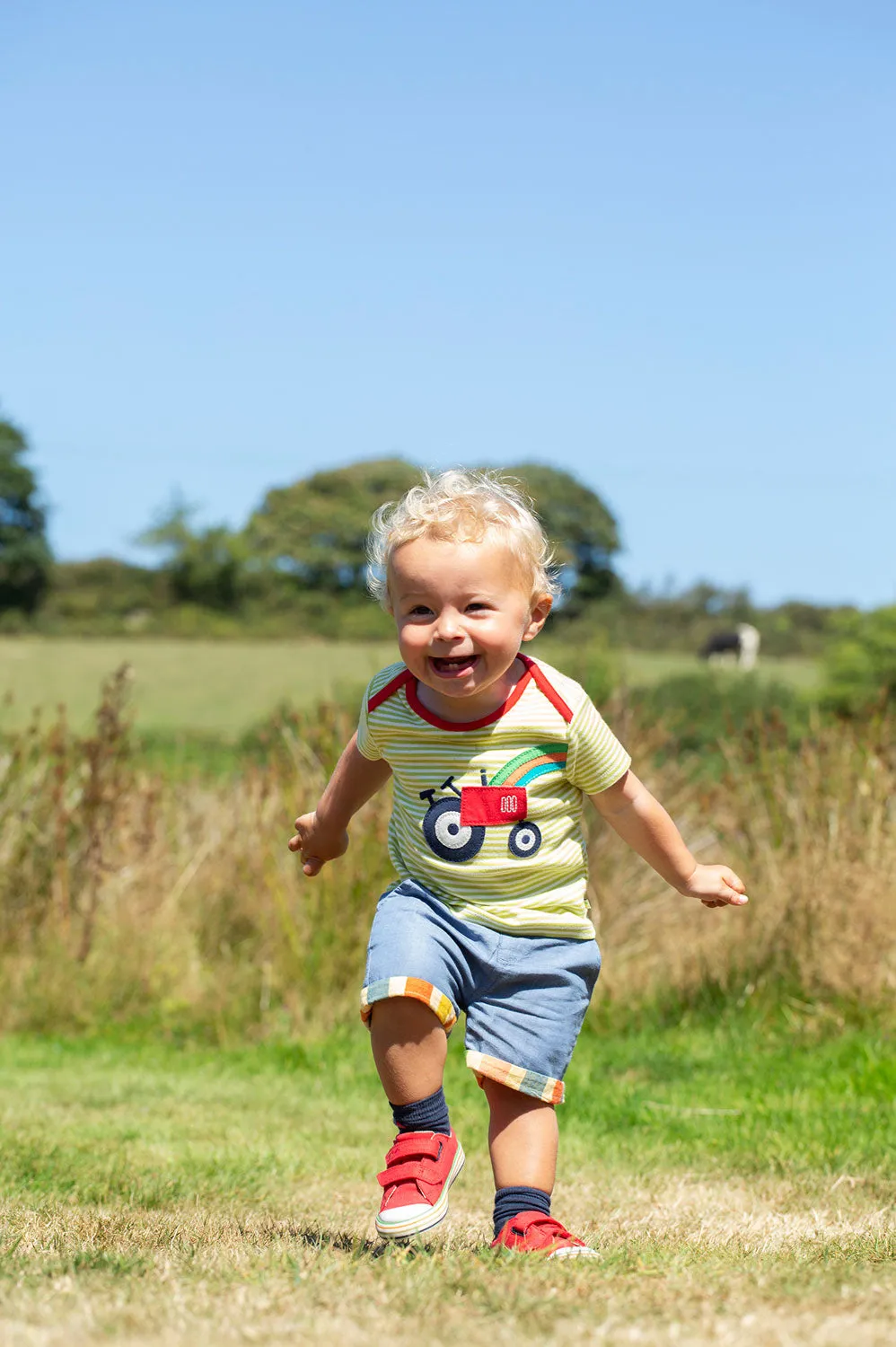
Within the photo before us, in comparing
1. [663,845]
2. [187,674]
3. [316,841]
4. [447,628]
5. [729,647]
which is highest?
[729,647]

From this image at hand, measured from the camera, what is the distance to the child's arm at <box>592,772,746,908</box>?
3354 millimetres

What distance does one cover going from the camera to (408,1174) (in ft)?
10.1

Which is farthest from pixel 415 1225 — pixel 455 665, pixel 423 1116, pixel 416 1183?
pixel 455 665

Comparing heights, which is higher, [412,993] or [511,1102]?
[412,993]

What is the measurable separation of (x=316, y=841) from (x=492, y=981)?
65cm

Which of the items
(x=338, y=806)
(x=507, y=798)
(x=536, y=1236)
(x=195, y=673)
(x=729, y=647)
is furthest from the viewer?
(x=729, y=647)

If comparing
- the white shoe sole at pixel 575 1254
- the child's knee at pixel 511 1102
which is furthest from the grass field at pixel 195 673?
the white shoe sole at pixel 575 1254

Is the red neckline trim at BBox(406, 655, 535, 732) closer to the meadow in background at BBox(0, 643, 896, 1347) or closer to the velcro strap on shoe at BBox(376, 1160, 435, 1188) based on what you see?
the velcro strap on shoe at BBox(376, 1160, 435, 1188)

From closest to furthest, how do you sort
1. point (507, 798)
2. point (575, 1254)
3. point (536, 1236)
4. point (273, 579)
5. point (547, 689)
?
point (575, 1254)
point (536, 1236)
point (507, 798)
point (547, 689)
point (273, 579)

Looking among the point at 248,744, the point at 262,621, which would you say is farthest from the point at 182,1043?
the point at 262,621

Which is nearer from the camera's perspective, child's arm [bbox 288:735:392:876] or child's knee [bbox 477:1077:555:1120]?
child's knee [bbox 477:1077:555:1120]

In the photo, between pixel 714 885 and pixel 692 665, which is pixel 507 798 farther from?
pixel 692 665

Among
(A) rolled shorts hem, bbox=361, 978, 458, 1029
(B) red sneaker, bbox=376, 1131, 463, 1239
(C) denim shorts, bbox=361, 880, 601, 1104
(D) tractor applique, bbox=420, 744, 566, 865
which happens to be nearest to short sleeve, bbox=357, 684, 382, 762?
(D) tractor applique, bbox=420, 744, 566, 865

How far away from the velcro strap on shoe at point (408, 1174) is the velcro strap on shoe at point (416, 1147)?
2 cm
